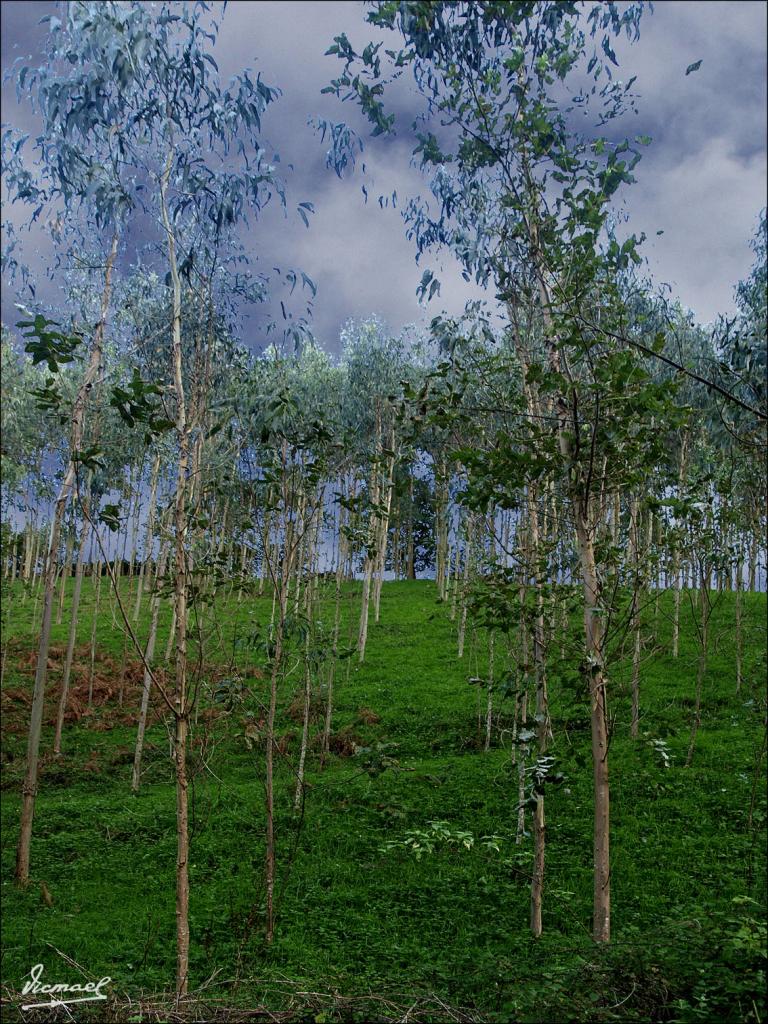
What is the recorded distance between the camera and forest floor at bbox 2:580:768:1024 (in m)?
4.28

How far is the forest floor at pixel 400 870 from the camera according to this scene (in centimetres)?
428

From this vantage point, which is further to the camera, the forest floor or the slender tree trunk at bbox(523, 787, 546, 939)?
the slender tree trunk at bbox(523, 787, 546, 939)

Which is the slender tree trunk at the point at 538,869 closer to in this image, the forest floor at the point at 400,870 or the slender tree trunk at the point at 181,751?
the forest floor at the point at 400,870

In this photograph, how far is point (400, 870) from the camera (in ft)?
30.5

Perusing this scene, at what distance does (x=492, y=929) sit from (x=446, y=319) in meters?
6.52

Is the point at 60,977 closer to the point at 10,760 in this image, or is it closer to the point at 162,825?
the point at 162,825

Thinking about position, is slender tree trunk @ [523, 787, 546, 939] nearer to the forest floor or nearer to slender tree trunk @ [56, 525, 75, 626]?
the forest floor

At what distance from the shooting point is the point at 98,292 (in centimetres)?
1256

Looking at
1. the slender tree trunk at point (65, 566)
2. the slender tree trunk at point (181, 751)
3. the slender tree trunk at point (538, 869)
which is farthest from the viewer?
the slender tree trunk at point (65, 566)

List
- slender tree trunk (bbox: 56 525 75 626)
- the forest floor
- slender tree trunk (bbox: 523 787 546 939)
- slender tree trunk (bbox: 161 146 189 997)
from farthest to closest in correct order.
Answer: slender tree trunk (bbox: 56 525 75 626)
slender tree trunk (bbox: 523 787 546 939)
slender tree trunk (bbox: 161 146 189 997)
the forest floor

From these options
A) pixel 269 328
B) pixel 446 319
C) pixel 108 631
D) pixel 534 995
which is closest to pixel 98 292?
pixel 269 328

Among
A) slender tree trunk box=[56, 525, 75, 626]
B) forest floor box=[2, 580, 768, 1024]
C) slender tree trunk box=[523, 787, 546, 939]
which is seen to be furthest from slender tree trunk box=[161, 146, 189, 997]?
slender tree trunk box=[56, 525, 75, 626]

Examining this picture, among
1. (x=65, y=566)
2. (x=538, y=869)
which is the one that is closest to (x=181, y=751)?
(x=538, y=869)

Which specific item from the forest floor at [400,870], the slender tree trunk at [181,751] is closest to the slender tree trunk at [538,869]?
the forest floor at [400,870]
